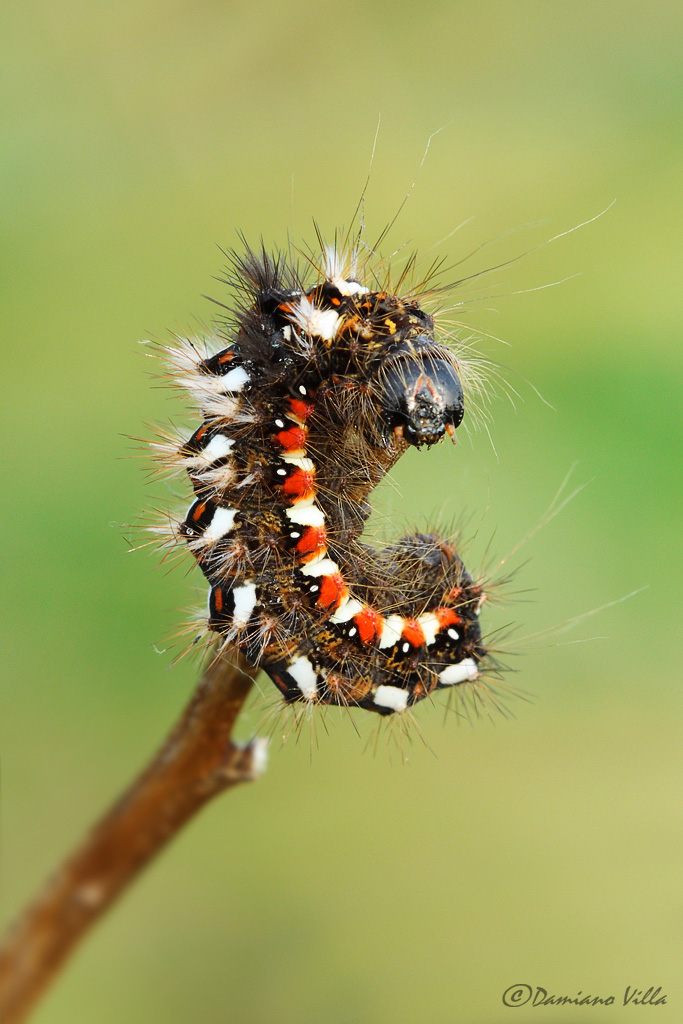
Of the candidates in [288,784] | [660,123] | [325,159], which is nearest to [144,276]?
[325,159]

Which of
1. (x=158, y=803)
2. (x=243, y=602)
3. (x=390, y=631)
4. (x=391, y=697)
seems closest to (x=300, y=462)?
(x=243, y=602)

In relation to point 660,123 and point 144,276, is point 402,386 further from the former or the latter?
point 660,123

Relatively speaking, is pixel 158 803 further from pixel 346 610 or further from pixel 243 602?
pixel 346 610

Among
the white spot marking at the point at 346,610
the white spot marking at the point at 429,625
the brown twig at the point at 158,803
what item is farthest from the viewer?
the white spot marking at the point at 429,625

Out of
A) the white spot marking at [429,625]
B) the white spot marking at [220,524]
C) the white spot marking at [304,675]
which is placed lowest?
the white spot marking at [304,675]

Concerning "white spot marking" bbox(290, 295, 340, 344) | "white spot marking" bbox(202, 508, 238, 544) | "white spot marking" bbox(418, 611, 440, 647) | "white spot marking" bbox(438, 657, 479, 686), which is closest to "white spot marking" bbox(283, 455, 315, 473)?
"white spot marking" bbox(202, 508, 238, 544)

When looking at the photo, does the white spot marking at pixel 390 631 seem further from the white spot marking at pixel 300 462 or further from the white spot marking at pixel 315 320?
the white spot marking at pixel 315 320

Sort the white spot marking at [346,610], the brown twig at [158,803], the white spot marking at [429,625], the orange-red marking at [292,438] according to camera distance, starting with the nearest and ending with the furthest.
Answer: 1. the brown twig at [158,803]
2. the orange-red marking at [292,438]
3. the white spot marking at [346,610]
4. the white spot marking at [429,625]

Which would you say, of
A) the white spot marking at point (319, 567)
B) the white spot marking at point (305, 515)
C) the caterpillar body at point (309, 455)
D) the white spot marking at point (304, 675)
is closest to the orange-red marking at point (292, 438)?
the caterpillar body at point (309, 455)
